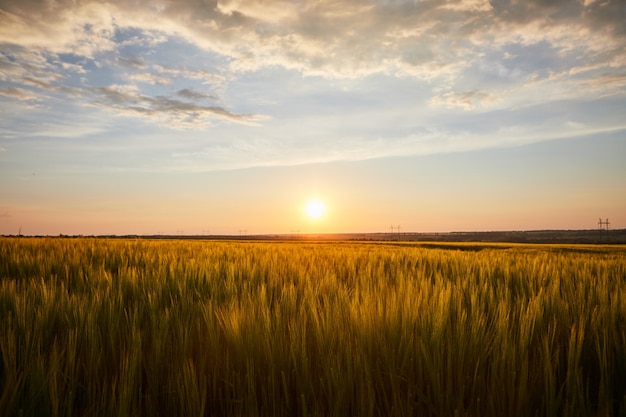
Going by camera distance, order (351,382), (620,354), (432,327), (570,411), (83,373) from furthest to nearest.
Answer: (432,327) < (620,354) < (83,373) < (351,382) < (570,411)

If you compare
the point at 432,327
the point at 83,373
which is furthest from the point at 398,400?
the point at 83,373

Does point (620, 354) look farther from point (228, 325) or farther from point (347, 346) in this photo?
point (228, 325)

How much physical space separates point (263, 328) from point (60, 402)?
2.44 feet

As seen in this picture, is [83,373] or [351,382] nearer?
[351,382]

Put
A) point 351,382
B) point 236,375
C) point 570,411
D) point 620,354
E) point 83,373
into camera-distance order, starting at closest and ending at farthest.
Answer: point 570,411, point 351,382, point 236,375, point 83,373, point 620,354

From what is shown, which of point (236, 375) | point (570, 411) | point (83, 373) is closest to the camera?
point (570, 411)

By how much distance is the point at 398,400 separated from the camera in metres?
1.19

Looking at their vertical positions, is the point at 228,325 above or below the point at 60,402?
above

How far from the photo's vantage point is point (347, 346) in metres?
1.42

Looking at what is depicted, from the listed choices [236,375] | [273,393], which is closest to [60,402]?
[236,375]

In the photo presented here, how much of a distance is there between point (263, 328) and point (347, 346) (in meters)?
0.42

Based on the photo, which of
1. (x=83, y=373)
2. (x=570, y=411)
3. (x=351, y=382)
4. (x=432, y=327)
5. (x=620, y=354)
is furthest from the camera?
(x=432, y=327)

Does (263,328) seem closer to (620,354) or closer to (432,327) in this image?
(432,327)

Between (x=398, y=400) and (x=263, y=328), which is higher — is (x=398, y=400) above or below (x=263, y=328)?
below
